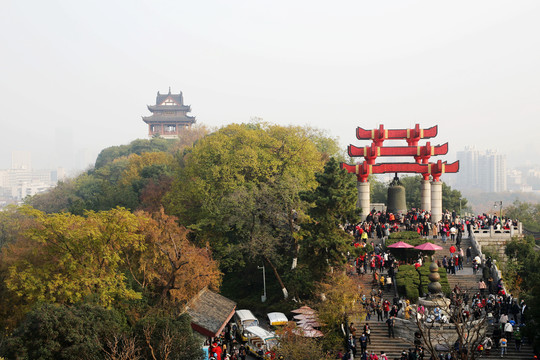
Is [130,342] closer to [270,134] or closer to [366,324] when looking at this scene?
[366,324]

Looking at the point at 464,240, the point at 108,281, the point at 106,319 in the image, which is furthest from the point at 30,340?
the point at 464,240

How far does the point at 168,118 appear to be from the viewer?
441ft

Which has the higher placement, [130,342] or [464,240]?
[464,240]

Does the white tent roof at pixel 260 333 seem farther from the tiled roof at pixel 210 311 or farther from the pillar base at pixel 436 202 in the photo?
the pillar base at pixel 436 202

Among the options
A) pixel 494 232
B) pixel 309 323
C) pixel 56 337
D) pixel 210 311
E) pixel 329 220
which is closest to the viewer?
pixel 56 337

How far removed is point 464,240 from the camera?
122 ft

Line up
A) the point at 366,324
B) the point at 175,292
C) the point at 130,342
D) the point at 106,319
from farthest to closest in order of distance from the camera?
the point at 175,292, the point at 366,324, the point at 106,319, the point at 130,342

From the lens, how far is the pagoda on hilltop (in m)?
134

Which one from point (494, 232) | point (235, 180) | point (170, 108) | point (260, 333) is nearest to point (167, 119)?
point (170, 108)

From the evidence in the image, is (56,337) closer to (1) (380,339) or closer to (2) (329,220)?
(1) (380,339)

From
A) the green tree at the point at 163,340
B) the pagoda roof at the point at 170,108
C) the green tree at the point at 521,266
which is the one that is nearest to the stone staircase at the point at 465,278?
the green tree at the point at 521,266

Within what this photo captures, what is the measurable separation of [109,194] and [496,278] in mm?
37685

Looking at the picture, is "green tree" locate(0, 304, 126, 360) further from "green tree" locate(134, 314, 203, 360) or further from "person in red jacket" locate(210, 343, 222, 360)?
"person in red jacket" locate(210, 343, 222, 360)

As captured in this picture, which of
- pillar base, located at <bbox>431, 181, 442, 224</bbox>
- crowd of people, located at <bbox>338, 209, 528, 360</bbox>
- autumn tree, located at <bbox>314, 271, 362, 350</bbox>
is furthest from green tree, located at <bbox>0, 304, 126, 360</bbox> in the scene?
pillar base, located at <bbox>431, 181, 442, 224</bbox>
